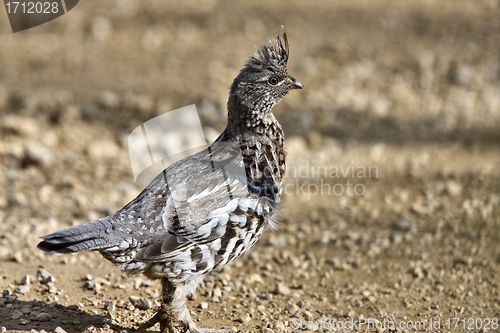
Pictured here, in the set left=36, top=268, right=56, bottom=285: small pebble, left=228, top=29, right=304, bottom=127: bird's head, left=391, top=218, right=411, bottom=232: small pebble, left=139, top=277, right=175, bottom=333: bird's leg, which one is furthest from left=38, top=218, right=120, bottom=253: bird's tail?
left=391, top=218, right=411, bottom=232: small pebble

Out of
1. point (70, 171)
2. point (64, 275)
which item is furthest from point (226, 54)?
point (64, 275)

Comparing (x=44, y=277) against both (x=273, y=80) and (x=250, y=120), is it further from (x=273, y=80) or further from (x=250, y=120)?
(x=273, y=80)

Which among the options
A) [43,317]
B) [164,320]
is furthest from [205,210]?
[43,317]

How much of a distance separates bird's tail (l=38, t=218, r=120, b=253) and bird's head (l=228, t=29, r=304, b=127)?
5.65ft

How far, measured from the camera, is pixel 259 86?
4898 millimetres

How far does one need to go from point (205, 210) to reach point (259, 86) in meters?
1.42

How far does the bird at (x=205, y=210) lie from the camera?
163 inches

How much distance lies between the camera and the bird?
4.13 m

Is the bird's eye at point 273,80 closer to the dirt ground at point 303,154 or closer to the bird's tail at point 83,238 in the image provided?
the bird's tail at point 83,238

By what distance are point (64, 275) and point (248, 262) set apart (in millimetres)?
2251

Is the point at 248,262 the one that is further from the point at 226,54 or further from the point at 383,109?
the point at 226,54

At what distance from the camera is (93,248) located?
388 centimetres

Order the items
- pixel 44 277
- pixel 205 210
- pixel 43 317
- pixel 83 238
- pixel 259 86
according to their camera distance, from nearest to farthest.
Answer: pixel 83 238
pixel 205 210
pixel 43 317
pixel 259 86
pixel 44 277

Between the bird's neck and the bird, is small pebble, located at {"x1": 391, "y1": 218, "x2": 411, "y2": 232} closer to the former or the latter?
the bird
